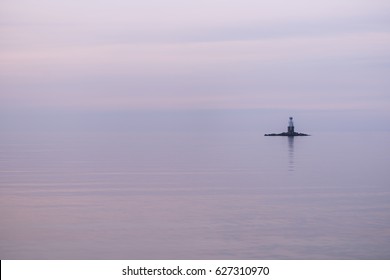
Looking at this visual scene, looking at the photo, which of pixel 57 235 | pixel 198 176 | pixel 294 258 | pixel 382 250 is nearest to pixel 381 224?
pixel 382 250

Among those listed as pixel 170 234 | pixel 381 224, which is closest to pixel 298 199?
pixel 381 224

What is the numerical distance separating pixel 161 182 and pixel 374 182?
307 inches

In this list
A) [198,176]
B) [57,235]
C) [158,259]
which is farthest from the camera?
[198,176]

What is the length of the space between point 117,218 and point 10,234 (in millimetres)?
2995

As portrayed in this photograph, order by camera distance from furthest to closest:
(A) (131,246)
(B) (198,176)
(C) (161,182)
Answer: (B) (198,176) < (C) (161,182) < (A) (131,246)

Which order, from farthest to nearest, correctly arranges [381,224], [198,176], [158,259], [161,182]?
[198,176] < [161,182] < [381,224] < [158,259]

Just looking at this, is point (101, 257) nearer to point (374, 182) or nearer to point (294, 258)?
point (294, 258)

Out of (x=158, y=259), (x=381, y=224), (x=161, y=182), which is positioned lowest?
(x=158, y=259)

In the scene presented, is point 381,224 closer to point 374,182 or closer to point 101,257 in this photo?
point 101,257

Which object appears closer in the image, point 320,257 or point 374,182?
point 320,257

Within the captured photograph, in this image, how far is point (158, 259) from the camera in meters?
15.0

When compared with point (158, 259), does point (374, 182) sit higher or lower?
higher

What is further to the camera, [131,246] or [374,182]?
[374,182]

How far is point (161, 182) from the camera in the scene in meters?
28.6
